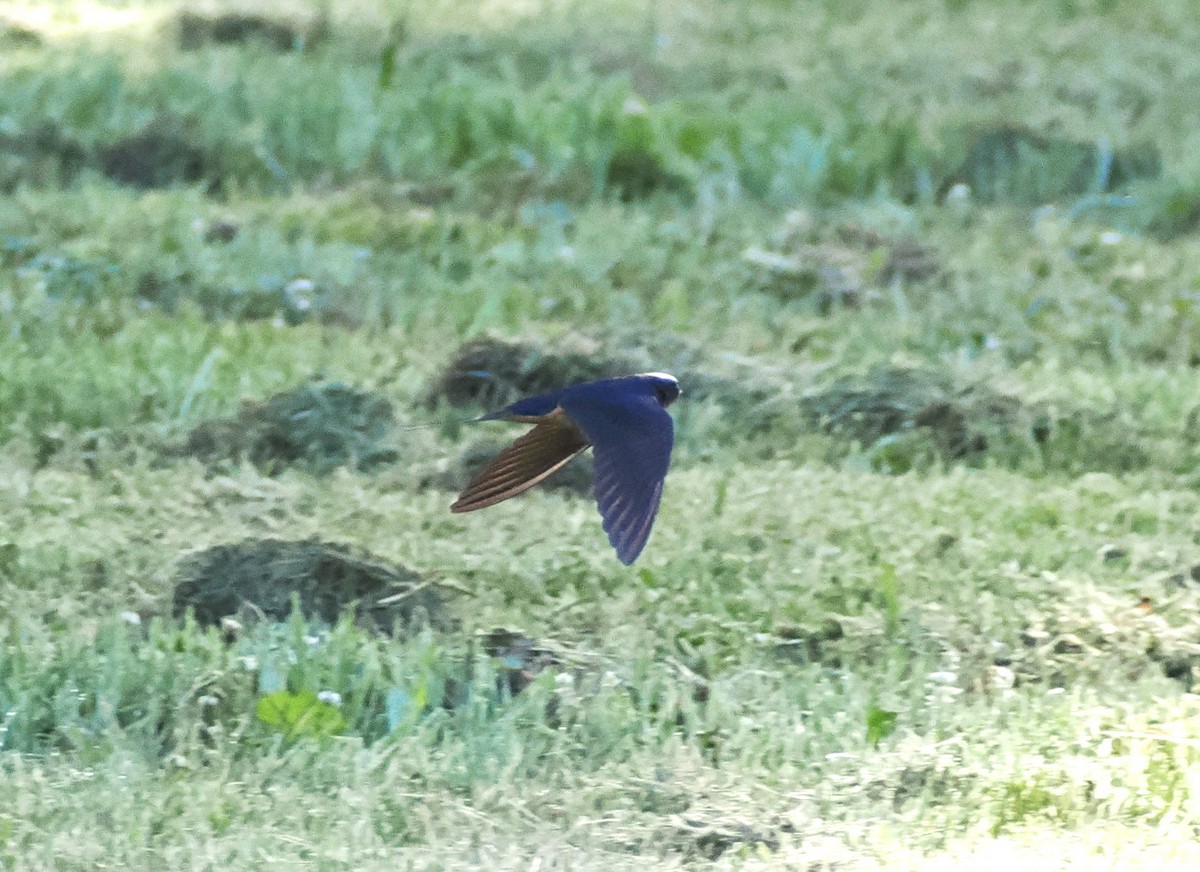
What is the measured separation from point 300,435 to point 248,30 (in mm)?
4142

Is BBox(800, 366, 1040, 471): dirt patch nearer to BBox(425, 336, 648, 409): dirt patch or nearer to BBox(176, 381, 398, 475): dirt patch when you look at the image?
BBox(425, 336, 648, 409): dirt patch

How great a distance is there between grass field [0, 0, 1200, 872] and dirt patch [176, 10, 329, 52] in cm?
2

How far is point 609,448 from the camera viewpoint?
11.6ft

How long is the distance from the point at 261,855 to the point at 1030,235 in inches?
179

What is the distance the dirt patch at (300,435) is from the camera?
5.17 metres

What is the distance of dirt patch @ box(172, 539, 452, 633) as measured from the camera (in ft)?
14.0

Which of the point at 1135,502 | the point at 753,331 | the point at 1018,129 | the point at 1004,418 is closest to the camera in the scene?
the point at 1135,502

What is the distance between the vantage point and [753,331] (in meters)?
6.23

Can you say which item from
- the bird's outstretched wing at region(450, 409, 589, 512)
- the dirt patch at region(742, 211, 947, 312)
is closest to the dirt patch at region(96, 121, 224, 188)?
the dirt patch at region(742, 211, 947, 312)

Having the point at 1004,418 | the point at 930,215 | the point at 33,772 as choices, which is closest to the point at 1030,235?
the point at 930,215

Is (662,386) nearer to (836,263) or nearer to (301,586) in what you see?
(301,586)

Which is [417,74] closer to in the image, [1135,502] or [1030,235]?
[1030,235]

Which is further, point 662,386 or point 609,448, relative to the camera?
point 662,386

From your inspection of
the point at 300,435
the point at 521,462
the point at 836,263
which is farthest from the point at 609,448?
the point at 836,263
